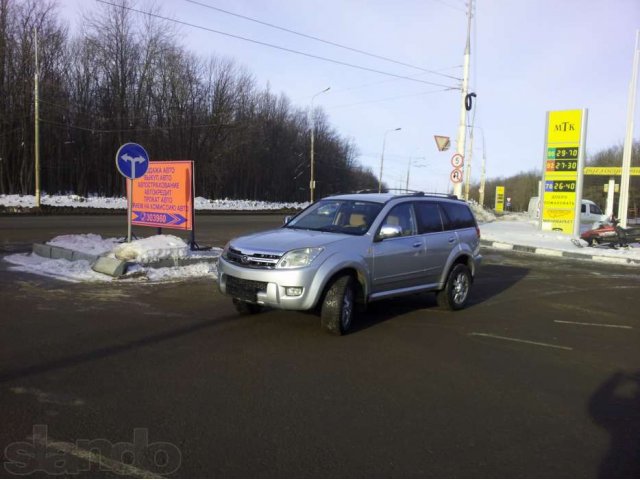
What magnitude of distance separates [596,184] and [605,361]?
6780cm

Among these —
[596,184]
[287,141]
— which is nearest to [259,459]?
[287,141]

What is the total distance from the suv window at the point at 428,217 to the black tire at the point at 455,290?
800 mm

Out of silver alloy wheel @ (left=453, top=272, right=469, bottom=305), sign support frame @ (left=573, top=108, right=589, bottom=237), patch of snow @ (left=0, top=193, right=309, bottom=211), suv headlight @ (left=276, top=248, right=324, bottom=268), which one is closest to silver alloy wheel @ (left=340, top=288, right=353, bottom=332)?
suv headlight @ (left=276, top=248, right=324, bottom=268)

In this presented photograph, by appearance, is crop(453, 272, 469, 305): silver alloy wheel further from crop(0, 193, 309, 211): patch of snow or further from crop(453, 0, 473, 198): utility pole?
crop(0, 193, 309, 211): patch of snow

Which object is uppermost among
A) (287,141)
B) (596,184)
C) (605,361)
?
(287,141)

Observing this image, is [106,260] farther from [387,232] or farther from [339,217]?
[387,232]

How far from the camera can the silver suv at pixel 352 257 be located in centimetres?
614

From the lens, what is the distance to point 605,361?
5992mm

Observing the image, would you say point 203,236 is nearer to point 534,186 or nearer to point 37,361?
point 37,361

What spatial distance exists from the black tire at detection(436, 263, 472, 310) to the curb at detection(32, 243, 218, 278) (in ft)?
17.7

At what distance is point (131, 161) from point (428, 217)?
6654mm

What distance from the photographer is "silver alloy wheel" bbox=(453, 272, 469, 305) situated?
845 cm

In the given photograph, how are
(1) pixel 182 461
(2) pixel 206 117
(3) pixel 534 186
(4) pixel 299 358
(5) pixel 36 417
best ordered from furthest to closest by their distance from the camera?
1. (3) pixel 534 186
2. (2) pixel 206 117
3. (4) pixel 299 358
4. (5) pixel 36 417
5. (1) pixel 182 461

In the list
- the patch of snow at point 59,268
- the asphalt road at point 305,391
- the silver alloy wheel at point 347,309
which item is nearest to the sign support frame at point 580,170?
the asphalt road at point 305,391
